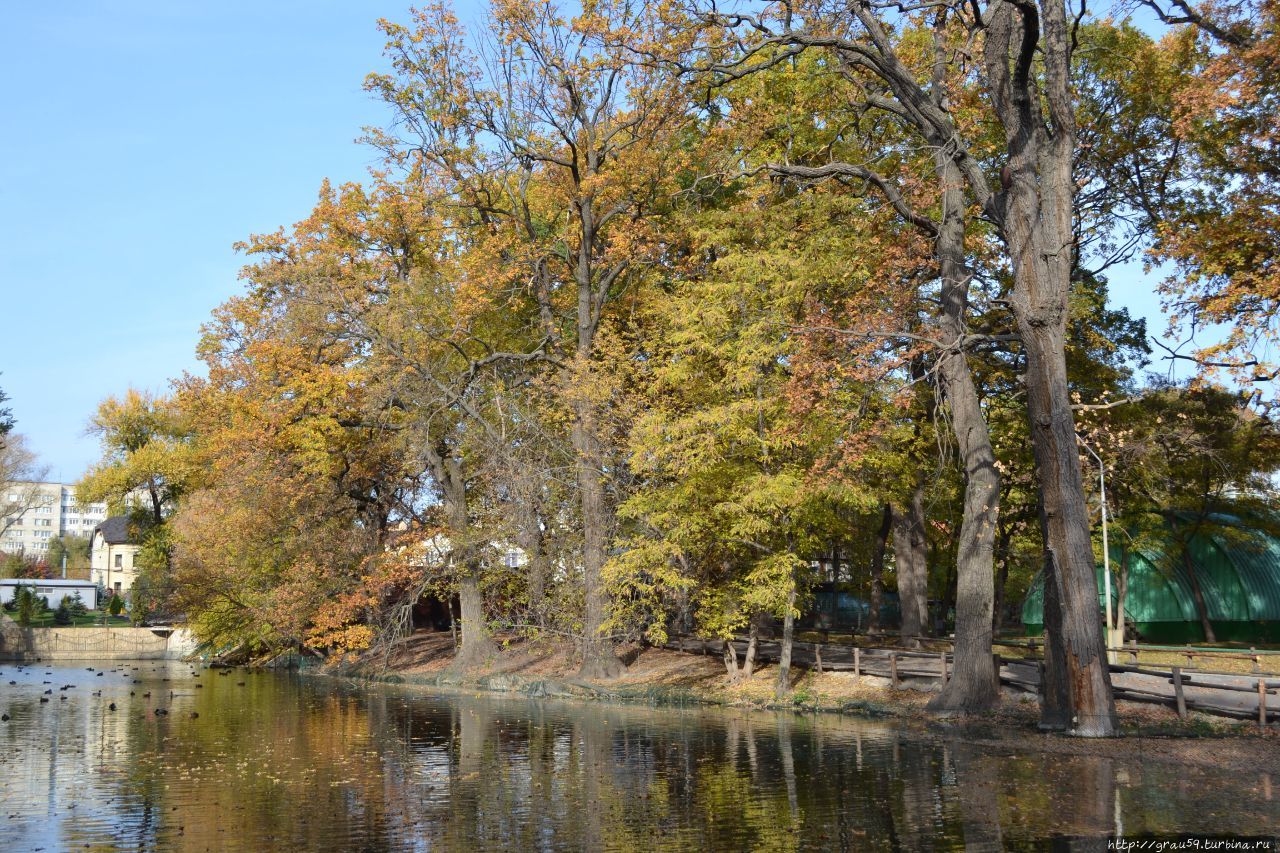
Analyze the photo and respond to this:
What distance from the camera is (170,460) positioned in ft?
220

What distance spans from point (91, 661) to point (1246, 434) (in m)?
51.8

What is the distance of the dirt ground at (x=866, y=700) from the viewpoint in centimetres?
1513

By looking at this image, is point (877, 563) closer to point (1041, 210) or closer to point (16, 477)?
point (1041, 210)

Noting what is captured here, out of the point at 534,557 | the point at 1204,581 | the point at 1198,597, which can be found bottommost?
the point at 1198,597

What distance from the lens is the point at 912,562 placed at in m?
33.5

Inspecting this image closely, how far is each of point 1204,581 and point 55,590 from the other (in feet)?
255

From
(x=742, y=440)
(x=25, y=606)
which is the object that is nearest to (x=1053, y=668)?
(x=742, y=440)

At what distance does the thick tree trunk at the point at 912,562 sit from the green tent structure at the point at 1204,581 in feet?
22.3

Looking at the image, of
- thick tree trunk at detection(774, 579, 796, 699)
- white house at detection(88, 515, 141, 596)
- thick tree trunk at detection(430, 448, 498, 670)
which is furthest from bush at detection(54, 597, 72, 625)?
thick tree trunk at detection(774, 579, 796, 699)

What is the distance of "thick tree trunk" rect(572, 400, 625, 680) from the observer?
95.1ft

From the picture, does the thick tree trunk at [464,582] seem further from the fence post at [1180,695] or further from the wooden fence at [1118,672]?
the fence post at [1180,695]

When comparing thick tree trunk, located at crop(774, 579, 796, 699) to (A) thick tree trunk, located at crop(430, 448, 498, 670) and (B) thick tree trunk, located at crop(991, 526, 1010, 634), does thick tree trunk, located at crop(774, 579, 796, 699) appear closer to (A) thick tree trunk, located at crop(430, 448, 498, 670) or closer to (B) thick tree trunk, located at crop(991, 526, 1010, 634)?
(A) thick tree trunk, located at crop(430, 448, 498, 670)

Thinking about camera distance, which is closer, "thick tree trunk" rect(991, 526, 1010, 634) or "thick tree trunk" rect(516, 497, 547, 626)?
"thick tree trunk" rect(516, 497, 547, 626)

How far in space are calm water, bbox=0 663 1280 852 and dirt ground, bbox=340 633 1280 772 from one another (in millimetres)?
948
